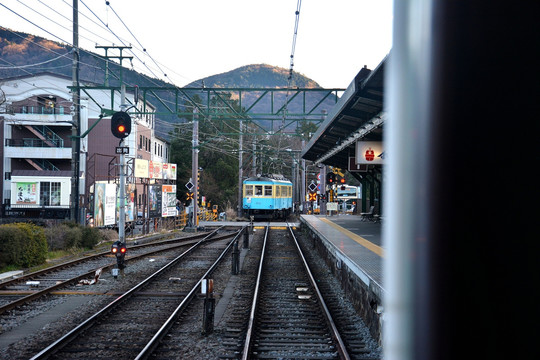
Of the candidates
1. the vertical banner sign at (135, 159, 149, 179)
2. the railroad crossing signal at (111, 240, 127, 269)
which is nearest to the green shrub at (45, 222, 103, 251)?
the railroad crossing signal at (111, 240, 127, 269)

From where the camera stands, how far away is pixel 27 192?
29922 millimetres

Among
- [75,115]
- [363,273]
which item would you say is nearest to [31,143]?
[75,115]

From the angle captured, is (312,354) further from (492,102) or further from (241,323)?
(492,102)

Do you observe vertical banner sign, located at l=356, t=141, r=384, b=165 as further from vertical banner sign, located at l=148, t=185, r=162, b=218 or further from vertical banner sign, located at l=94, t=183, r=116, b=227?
vertical banner sign, located at l=148, t=185, r=162, b=218

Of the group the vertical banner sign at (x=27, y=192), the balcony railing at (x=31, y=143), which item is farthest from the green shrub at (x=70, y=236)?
the balcony railing at (x=31, y=143)

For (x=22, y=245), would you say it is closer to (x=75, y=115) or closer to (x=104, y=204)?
(x=75, y=115)

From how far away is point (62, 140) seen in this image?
35844 mm

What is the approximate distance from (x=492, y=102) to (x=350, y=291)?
927cm

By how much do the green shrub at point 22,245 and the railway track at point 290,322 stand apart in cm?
561

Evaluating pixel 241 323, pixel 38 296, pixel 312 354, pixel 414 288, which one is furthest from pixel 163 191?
pixel 414 288

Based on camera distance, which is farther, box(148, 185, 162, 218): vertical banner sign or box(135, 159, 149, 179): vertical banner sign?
box(135, 159, 149, 179): vertical banner sign

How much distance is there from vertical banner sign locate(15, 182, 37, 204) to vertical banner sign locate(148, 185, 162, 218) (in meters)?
8.07

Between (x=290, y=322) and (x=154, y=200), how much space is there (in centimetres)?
1876

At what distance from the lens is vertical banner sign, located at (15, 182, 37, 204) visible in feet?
A: 97.7
